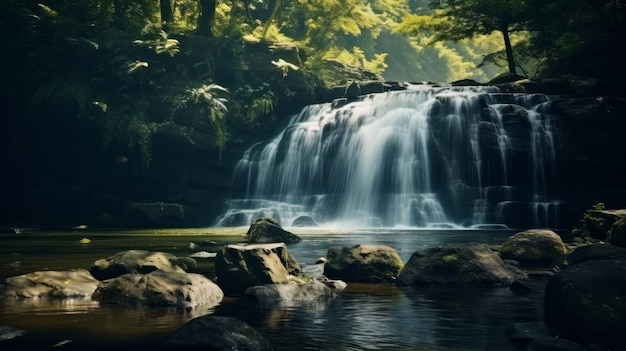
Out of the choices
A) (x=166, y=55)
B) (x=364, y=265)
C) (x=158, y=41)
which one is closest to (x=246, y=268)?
(x=364, y=265)

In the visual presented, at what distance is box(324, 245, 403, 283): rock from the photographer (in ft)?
37.7

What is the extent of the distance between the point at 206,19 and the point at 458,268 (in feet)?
109

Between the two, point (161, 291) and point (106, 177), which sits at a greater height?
point (106, 177)

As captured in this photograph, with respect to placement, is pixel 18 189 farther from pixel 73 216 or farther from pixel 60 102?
pixel 60 102

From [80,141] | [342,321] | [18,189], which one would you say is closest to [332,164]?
[80,141]

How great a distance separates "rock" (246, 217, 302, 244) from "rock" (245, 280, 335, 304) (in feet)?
29.8

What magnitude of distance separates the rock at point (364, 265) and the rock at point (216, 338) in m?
5.53

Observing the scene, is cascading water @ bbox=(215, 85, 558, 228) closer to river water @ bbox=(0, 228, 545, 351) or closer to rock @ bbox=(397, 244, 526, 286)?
rock @ bbox=(397, 244, 526, 286)

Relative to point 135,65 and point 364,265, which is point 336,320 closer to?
point 364,265

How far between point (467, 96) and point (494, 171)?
4.83 m

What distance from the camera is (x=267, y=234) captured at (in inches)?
746

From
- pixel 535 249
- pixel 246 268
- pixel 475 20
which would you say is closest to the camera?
pixel 246 268

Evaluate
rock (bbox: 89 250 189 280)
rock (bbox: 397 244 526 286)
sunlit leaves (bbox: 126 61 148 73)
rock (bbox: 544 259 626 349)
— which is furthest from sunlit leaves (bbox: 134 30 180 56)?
rock (bbox: 544 259 626 349)

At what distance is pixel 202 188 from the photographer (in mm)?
33812
